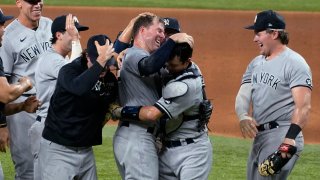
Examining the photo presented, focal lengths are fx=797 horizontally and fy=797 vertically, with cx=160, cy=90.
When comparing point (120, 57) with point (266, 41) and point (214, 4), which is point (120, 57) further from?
point (214, 4)

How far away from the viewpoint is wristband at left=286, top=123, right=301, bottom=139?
20.0 feet

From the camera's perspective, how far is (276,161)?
614 cm

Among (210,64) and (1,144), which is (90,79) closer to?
(1,144)

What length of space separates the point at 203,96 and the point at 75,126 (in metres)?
1.03

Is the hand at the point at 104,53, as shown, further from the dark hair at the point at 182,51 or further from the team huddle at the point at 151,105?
the dark hair at the point at 182,51

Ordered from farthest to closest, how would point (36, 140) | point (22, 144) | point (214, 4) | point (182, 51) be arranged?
point (214, 4) → point (22, 144) → point (36, 140) → point (182, 51)

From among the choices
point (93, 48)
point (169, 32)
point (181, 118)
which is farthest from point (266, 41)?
point (93, 48)

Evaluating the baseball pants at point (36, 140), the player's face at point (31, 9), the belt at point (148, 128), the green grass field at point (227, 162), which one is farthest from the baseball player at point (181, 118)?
the green grass field at point (227, 162)

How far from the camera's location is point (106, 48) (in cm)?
A: 572

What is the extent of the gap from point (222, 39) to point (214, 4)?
2.84 meters

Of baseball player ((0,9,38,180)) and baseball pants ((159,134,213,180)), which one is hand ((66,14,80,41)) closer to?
baseball player ((0,9,38,180))

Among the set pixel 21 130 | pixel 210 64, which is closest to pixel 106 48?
pixel 21 130

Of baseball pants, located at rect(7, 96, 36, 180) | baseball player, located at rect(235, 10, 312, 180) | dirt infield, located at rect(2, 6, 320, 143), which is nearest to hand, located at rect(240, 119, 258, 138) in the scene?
baseball player, located at rect(235, 10, 312, 180)

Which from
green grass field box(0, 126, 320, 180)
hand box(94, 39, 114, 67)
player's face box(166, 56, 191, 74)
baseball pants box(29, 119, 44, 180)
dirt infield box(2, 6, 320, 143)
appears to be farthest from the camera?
dirt infield box(2, 6, 320, 143)
